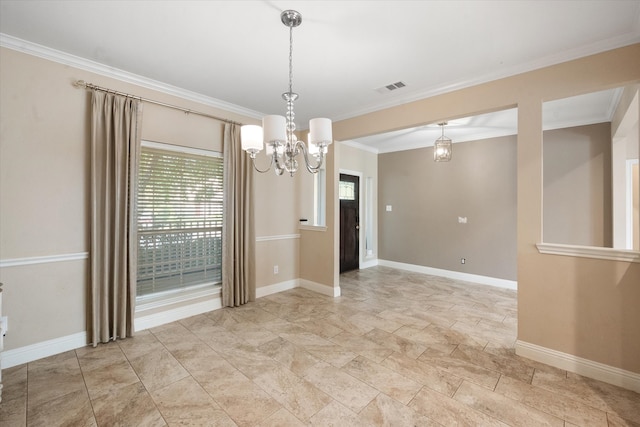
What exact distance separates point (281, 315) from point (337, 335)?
0.88m

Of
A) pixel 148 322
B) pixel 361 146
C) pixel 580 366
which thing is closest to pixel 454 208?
pixel 361 146

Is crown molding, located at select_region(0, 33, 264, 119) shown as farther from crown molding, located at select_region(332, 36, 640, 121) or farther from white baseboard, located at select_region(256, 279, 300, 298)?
white baseboard, located at select_region(256, 279, 300, 298)

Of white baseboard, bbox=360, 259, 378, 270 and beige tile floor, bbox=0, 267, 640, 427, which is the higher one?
white baseboard, bbox=360, 259, 378, 270

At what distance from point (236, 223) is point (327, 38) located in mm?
2515

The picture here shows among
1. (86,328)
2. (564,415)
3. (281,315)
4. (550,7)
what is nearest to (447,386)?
(564,415)

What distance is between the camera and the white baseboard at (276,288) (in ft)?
14.3

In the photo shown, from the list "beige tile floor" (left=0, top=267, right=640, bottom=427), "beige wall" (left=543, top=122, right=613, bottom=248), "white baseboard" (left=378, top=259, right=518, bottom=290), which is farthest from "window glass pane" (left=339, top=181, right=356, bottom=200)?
"beige wall" (left=543, top=122, right=613, bottom=248)

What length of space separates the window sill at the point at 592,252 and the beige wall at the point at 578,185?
99.1 inches

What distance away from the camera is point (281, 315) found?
11.9 ft

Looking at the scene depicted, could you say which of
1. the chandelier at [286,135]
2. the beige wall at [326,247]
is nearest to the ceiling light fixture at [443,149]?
the beige wall at [326,247]

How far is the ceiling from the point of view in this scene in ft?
6.62

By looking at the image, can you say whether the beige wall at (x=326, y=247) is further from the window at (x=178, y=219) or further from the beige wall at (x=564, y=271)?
the beige wall at (x=564, y=271)

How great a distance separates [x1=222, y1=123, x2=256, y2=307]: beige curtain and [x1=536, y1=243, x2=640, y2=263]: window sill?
3.37 metres

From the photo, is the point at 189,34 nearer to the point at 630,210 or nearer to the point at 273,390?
the point at 273,390
